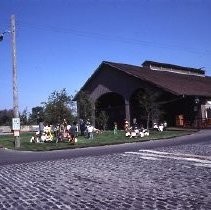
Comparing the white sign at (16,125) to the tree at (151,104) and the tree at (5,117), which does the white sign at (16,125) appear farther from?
the tree at (5,117)

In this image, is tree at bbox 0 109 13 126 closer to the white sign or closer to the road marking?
the white sign

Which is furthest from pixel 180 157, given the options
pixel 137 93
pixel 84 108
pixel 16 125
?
pixel 137 93

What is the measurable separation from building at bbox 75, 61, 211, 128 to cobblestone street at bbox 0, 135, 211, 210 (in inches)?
845

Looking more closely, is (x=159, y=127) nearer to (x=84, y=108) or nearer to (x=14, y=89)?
(x=84, y=108)

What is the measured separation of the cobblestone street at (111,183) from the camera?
7.88 m

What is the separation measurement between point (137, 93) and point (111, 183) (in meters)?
30.5

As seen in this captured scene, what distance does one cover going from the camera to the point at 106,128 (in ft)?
143

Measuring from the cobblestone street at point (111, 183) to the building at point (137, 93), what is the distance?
70.4 feet

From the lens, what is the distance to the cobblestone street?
7.88m

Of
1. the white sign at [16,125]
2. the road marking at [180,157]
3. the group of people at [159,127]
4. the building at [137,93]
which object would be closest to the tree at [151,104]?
the group of people at [159,127]

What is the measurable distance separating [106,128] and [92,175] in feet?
106

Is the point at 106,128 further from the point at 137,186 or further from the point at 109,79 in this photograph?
the point at 137,186

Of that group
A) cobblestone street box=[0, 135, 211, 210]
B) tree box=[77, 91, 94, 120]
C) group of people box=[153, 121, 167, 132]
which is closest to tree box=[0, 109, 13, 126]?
tree box=[77, 91, 94, 120]

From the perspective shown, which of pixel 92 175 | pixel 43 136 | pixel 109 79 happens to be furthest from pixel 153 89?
pixel 92 175
